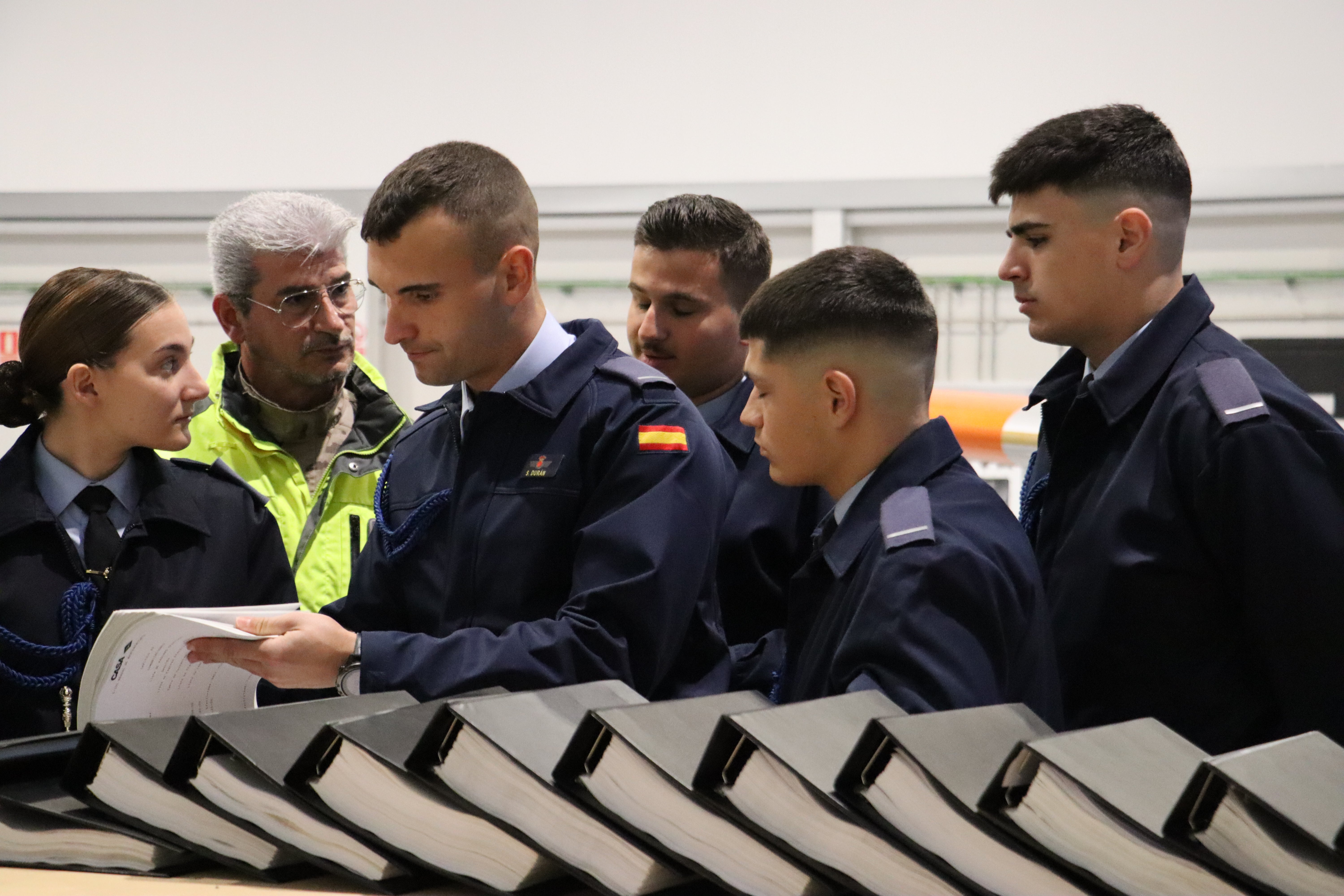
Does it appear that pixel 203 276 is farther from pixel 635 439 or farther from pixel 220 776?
pixel 220 776

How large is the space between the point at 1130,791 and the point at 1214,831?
2.2 inches

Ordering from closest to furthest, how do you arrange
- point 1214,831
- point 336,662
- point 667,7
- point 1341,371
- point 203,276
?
point 1214,831, point 336,662, point 1341,371, point 667,7, point 203,276

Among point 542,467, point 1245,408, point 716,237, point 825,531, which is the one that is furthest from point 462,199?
point 1245,408

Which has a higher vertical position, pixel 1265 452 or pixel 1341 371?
pixel 1265 452

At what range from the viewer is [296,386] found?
2441 mm

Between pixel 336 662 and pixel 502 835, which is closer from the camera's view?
pixel 502 835

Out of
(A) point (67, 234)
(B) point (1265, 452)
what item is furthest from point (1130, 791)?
(A) point (67, 234)

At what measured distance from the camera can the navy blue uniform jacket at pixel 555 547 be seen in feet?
4.54

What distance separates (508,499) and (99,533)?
64cm

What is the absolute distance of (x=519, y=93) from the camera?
390cm

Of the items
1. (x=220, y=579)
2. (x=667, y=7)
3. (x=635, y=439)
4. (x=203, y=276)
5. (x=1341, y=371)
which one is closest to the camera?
(x=635, y=439)

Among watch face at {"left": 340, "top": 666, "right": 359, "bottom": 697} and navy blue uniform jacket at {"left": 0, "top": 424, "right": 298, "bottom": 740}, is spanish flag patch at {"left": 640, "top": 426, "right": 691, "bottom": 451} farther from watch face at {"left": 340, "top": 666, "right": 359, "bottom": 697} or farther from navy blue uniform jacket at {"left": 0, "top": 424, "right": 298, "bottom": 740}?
navy blue uniform jacket at {"left": 0, "top": 424, "right": 298, "bottom": 740}

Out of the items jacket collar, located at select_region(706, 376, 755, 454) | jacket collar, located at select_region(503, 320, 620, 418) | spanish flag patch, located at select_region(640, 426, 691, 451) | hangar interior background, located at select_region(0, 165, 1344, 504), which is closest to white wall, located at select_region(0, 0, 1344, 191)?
hangar interior background, located at select_region(0, 165, 1344, 504)

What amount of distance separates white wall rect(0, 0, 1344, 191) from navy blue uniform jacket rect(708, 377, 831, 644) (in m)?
2.02
